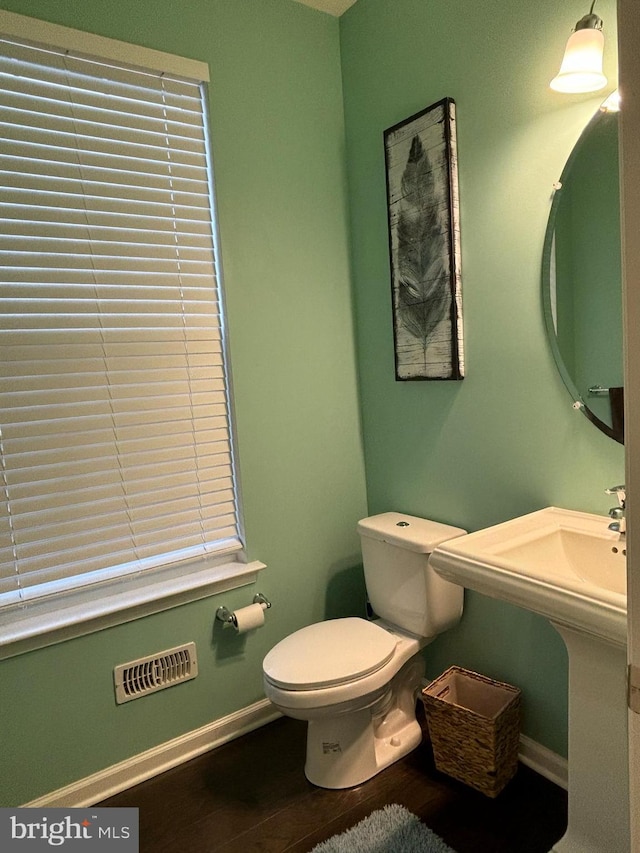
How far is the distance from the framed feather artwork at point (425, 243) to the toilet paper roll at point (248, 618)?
100 centimetres

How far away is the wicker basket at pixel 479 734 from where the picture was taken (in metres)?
1.71

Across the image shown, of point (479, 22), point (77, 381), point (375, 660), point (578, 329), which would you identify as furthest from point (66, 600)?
point (479, 22)

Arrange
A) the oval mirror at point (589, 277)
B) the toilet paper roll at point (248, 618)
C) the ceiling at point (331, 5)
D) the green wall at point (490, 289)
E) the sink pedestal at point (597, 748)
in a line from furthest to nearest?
the ceiling at point (331, 5) → the toilet paper roll at point (248, 618) → the green wall at point (490, 289) → the oval mirror at point (589, 277) → the sink pedestal at point (597, 748)

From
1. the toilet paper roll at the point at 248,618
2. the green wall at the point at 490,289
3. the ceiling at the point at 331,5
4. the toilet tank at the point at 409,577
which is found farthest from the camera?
the ceiling at the point at 331,5

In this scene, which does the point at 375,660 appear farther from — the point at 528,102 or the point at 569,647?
the point at 528,102

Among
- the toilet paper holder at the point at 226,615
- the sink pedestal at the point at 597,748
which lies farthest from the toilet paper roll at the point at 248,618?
the sink pedestal at the point at 597,748

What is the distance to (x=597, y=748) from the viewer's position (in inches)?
54.0

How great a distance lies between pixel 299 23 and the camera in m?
2.16

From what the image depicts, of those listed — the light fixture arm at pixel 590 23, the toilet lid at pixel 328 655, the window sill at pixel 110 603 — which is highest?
the light fixture arm at pixel 590 23

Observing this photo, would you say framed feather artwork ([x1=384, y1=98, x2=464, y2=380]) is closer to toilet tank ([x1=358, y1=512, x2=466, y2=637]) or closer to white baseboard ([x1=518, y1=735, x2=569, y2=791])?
toilet tank ([x1=358, y1=512, x2=466, y2=637])

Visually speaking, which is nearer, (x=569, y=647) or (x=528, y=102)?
(x=569, y=647)

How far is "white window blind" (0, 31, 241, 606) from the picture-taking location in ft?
5.68

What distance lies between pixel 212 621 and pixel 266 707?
0.44m

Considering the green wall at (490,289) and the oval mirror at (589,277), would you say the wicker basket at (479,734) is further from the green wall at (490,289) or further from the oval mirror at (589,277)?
the oval mirror at (589,277)
